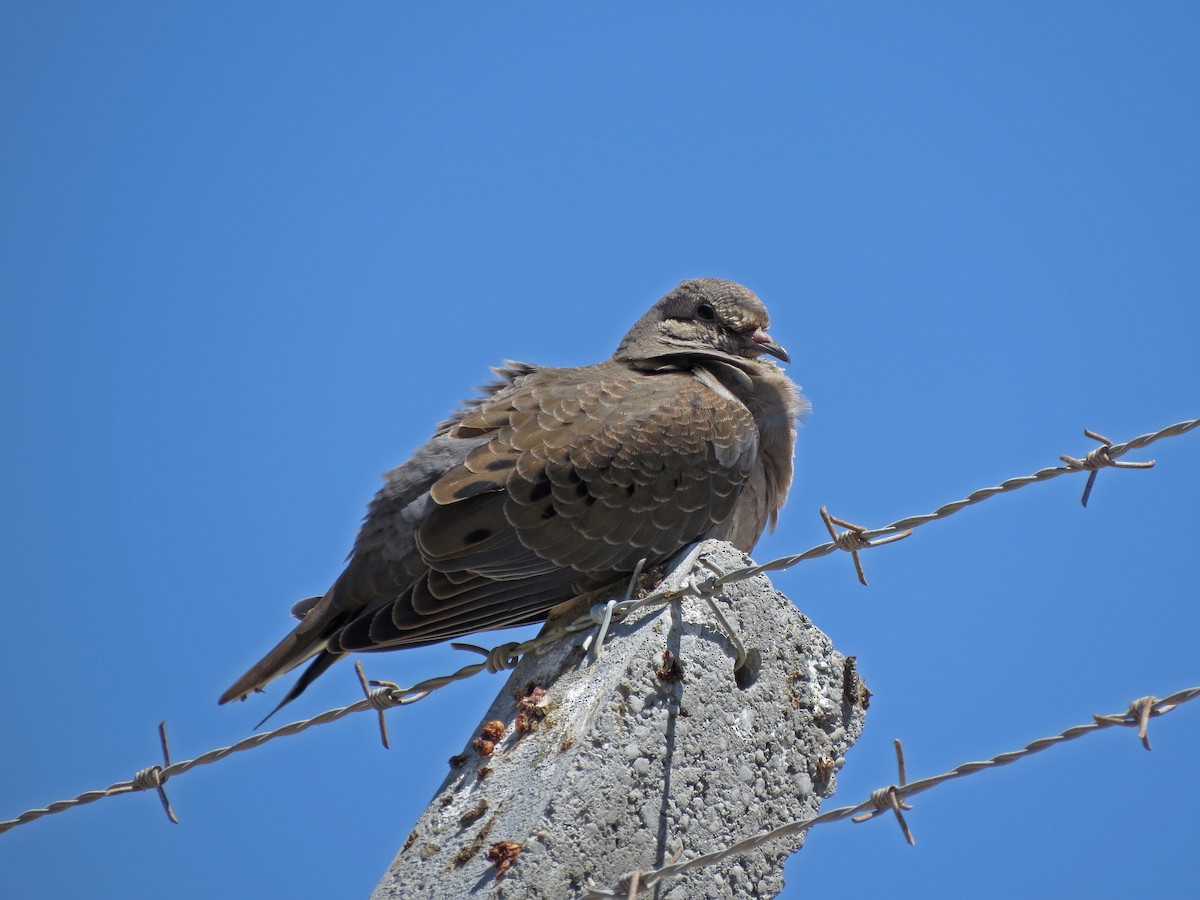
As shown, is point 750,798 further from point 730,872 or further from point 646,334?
point 646,334

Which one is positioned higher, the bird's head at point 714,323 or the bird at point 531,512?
the bird's head at point 714,323

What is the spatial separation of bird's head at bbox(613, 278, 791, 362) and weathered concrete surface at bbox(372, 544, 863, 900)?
2512 mm

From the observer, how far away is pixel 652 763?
3330 millimetres

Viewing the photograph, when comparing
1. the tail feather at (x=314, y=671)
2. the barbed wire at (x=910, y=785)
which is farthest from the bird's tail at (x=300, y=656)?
the barbed wire at (x=910, y=785)

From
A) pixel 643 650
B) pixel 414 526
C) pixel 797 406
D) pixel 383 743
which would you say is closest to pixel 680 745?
pixel 643 650

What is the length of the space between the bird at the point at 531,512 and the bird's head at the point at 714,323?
100 cm

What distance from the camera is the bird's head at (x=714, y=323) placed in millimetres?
6082

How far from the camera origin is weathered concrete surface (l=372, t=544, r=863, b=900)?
321 centimetres

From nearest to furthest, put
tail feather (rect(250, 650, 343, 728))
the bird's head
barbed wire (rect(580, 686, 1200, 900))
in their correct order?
barbed wire (rect(580, 686, 1200, 900)) < tail feather (rect(250, 650, 343, 728)) < the bird's head

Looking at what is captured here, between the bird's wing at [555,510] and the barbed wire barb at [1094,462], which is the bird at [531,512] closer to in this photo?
the bird's wing at [555,510]

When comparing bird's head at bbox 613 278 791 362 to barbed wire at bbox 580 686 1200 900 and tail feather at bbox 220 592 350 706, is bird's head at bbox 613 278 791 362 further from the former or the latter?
barbed wire at bbox 580 686 1200 900

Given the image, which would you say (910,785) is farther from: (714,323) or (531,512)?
(714,323)

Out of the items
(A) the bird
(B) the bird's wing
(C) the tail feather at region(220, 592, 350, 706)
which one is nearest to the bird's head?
(A) the bird

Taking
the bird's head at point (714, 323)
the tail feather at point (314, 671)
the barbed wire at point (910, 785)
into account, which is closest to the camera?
the barbed wire at point (910, 785)
